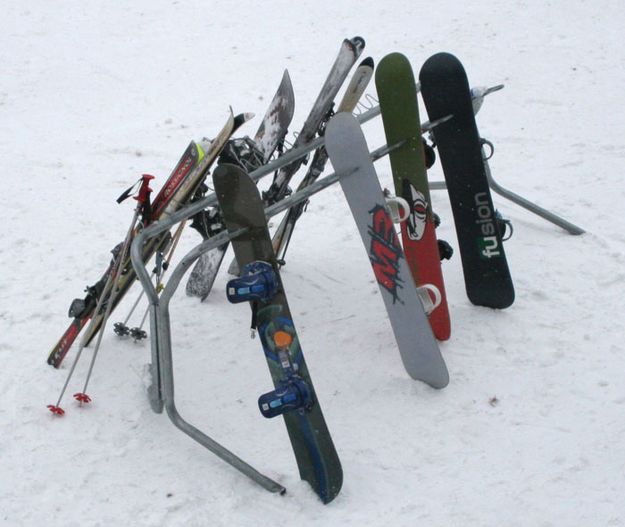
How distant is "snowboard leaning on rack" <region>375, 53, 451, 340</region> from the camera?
3666 mm

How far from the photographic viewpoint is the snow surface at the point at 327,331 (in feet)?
10.3

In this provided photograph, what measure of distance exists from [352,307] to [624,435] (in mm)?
1511

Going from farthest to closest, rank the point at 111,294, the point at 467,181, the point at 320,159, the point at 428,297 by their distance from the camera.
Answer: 1. the point at 320,159
2. the point at 467,181
3. the point at 428,297
4. the point at 111,294

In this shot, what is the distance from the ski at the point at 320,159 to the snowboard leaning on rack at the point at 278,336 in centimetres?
102

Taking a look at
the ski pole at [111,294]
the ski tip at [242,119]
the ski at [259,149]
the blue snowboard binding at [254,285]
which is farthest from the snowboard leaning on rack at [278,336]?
the ski at [259,149]

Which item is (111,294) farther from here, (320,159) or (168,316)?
(320,159)

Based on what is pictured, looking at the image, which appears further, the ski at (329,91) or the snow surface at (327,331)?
the ski at (329,91)

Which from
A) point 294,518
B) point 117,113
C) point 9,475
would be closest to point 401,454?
point 294,518

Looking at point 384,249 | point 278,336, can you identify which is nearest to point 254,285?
point 278,336

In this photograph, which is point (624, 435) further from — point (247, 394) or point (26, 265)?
point (26, 265)

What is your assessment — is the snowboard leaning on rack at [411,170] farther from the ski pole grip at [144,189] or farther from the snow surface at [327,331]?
the ski pole grip at [144,189]

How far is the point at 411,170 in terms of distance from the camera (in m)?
3.80

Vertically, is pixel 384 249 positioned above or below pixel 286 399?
above

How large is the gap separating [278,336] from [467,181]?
143 centimetres
